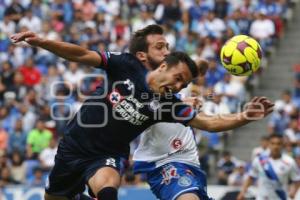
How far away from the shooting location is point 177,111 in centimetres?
946

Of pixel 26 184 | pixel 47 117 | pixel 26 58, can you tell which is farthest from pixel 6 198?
pixel 26 58

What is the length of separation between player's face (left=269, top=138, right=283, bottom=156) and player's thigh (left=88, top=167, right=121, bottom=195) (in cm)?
496

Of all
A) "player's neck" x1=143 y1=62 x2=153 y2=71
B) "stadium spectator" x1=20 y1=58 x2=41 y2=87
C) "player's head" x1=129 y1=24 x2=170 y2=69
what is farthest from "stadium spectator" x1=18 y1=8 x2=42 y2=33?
"player's neck" x1=143 y1=62 x2=153 y2=71

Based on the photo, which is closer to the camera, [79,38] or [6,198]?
[6,198]

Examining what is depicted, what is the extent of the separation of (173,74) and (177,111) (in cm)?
51

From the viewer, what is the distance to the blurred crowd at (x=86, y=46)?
18.6 m

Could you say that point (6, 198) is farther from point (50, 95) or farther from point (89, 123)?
point (89, 123)

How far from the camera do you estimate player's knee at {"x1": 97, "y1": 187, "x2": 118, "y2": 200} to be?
9031mm

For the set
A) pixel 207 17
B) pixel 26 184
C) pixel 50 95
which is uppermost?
pixel 207 17

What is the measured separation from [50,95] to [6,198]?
4159 millimetres

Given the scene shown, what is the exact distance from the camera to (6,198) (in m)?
16.5

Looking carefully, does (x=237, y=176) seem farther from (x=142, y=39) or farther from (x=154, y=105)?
(x=154, y=105)

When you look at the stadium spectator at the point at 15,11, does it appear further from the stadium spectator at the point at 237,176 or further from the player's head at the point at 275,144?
the player's head at the point at 275,144

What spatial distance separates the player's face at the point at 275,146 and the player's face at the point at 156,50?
14.8 feet
